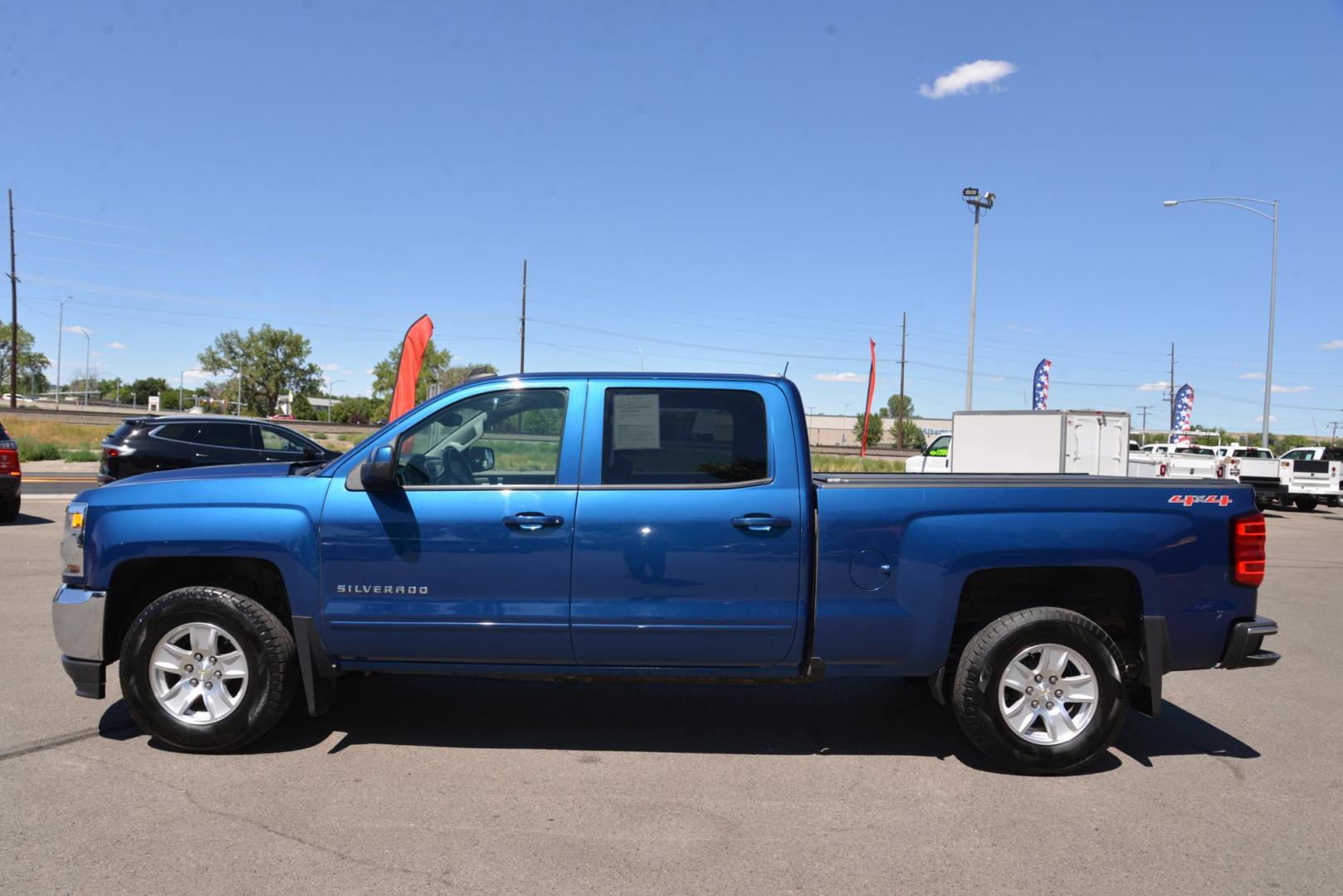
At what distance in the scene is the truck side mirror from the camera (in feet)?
14.2

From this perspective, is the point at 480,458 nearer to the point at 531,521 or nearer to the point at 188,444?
the point at 531,521

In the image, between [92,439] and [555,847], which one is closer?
[555,847]

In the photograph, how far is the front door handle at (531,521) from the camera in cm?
439

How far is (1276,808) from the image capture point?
13.7 ft

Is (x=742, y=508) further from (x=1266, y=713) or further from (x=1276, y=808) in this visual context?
(x=1266, y=713)

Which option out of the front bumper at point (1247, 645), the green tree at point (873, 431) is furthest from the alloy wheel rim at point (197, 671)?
the green tree at point (873, 431)

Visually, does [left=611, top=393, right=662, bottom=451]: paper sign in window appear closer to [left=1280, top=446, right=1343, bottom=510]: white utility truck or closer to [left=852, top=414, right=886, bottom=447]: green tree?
[left=1280, top=446, right=1343, bottom=510]: white utility truck

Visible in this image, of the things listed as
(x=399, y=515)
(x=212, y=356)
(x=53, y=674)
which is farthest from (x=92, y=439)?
(x=212, y=356)

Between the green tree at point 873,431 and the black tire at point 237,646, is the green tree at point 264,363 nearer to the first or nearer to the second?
the green tree at point 873,431

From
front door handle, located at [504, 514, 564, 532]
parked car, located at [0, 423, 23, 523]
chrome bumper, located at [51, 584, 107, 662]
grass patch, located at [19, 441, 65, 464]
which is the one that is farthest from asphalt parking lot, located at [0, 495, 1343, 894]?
grass patch, located at [19, 441, 65, 464]

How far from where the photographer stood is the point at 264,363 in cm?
10681

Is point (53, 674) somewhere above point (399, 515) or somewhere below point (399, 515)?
below

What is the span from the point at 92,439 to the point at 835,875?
44.2 metres

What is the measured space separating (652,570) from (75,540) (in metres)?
2.89
